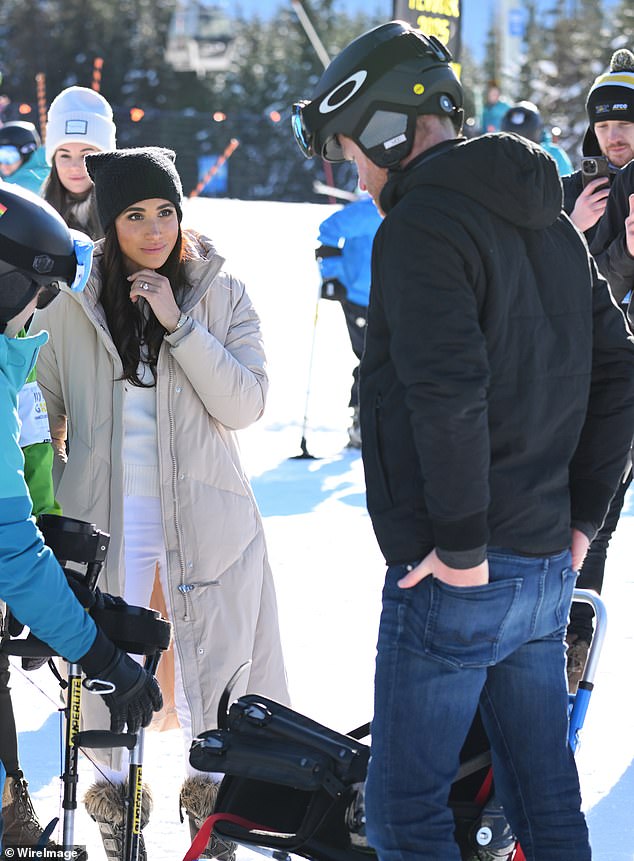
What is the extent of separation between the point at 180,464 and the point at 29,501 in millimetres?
969

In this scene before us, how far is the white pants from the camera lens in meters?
3.45

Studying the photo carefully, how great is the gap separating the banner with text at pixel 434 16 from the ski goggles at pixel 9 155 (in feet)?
10.6

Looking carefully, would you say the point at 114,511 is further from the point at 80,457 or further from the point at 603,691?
the point at 603,691

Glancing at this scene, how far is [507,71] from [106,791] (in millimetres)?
50920

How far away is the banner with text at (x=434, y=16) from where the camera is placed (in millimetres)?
11031

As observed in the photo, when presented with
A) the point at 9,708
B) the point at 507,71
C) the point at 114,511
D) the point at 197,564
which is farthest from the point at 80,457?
the point at 507,71

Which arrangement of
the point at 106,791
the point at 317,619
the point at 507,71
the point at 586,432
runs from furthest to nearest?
the point at 507,71 < the point at 317,619 < the point at 106,791 < the point at 586,432

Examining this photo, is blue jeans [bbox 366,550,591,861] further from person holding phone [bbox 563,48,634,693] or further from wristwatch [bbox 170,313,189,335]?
person holding phone [bbox 563,48,634,693]

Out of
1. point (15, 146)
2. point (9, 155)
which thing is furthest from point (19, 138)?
point (9, 155)

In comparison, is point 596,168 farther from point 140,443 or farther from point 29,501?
point 29,501

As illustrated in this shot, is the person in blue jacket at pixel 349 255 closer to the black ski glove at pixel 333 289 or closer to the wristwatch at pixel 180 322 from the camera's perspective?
the black ski glove at pixel 333 289

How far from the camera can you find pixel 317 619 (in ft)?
18.5

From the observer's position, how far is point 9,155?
10.1m

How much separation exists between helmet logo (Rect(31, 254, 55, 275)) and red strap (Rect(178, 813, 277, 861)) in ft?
3.83
